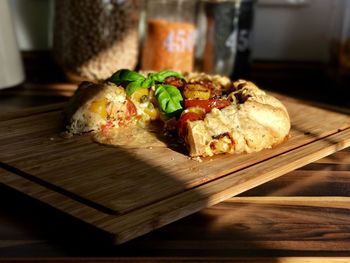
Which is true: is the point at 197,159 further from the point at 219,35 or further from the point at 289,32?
the point at 289,32

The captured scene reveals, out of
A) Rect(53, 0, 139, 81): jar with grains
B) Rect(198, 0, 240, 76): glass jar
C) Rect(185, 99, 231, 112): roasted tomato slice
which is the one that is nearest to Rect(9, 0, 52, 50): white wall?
Rect(53, 0, 139, 81): jar with grains

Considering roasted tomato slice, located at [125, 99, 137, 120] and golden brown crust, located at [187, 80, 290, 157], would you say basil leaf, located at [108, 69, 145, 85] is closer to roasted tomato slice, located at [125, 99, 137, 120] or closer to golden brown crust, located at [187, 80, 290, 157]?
roasted tomato slice, located at [125, 99, 137, 120]

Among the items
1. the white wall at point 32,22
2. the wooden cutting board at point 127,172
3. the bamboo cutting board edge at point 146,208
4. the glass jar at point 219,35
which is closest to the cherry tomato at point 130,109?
the wooden cutting board at point 127,172

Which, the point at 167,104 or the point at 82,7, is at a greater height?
the point at 82,7

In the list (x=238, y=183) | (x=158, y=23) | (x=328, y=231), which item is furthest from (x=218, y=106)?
(x=158, y=23)

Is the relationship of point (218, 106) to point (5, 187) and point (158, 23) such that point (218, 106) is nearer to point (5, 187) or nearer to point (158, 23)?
point (5, 187)
